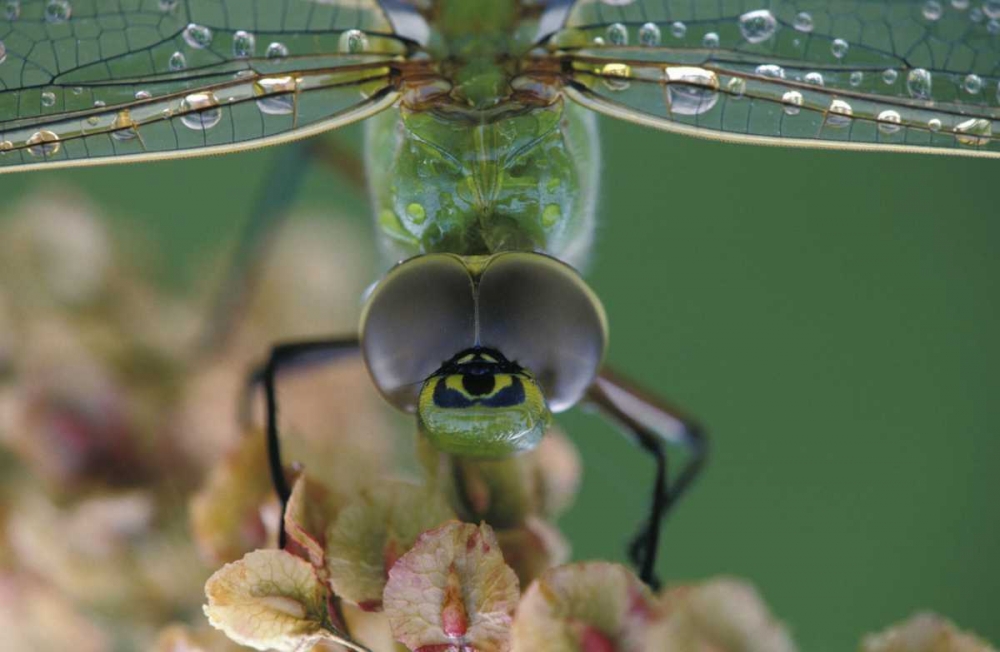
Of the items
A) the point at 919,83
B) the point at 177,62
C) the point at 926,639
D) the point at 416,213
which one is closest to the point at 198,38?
the point at 177,62

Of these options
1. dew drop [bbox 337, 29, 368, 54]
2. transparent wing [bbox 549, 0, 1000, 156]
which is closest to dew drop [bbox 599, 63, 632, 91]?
transparent wing [bbox 549, 0, 1000, 156]

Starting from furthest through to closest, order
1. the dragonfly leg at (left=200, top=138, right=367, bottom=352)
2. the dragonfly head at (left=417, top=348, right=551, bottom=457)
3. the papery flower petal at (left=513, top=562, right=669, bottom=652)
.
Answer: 1. the dragonfly leg at (left=200, top=138, right=367, bottom=352)
2. the dragonfly head at (left=417, top=348, right=551, bottom=457)
3. the papery flower petal at (left=513, top=562, right=669, bottom=652)

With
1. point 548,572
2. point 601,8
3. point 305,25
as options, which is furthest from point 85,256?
point 548,572

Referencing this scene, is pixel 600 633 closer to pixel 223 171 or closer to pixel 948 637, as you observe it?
pixel 948 637

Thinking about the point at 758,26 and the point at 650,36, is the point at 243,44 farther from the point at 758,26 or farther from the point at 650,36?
the point at 758,26

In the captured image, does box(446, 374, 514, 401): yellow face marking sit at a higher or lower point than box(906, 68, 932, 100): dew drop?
lower

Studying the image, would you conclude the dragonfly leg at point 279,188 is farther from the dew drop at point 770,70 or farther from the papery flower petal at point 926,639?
the papery flower petal at point 926,639

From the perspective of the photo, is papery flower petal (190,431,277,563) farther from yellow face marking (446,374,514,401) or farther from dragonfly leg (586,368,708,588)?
dragonfly leg (586,368,708,588)
